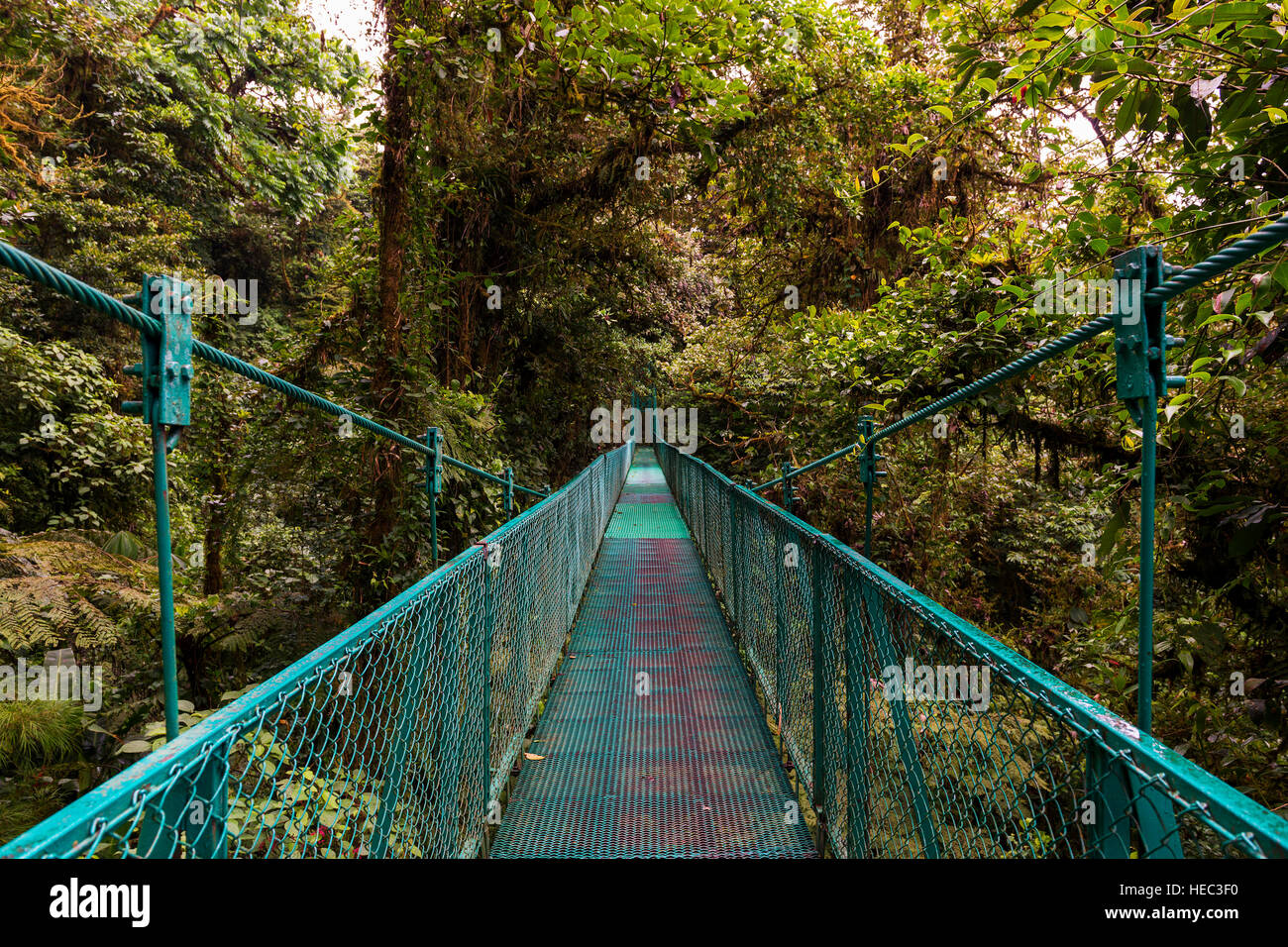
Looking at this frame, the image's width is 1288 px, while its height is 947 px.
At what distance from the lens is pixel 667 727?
366 centimetres

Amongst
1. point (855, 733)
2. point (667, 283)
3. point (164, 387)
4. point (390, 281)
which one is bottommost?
point (855, 733)

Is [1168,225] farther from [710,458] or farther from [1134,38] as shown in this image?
[710,458]

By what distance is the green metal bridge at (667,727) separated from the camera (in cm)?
104

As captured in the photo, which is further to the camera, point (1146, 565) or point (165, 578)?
point (165, 578)

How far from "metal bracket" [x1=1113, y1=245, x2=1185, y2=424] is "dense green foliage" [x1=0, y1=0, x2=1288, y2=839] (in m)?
0.88

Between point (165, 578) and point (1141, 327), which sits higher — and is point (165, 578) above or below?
below

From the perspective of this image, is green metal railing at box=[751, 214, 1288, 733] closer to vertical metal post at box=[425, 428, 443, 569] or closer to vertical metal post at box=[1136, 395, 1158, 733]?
vertical metal post at box=[1136, 395, 1158, 733]

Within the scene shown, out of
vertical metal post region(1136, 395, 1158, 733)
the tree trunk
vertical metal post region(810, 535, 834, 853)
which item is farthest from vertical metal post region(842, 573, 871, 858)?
the tree trunk

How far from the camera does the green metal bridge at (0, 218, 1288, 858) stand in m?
1.04

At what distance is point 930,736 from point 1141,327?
1921mm

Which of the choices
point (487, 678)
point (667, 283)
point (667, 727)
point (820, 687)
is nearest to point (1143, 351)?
point (820, 687)

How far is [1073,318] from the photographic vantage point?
417cm

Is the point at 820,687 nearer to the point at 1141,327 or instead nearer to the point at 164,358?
the point at 1141,327
